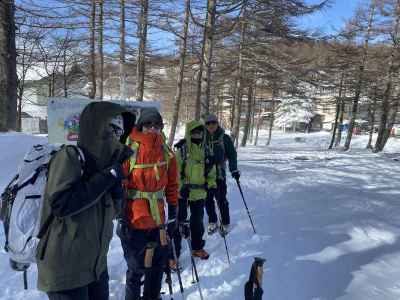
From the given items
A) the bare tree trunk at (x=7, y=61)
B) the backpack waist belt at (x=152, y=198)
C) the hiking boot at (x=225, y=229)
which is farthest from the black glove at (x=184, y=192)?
the bare tree trunk at (x=7, y=61)

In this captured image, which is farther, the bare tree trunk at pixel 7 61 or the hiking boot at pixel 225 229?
the bare tree trunk at pixel 7 61

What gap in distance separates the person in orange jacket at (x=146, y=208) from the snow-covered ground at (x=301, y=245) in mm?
622

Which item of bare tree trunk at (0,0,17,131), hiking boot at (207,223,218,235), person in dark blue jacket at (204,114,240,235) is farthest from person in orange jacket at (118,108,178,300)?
bare tree trunk at (0,0,17,131)

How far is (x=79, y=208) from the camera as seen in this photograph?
199 centimetres

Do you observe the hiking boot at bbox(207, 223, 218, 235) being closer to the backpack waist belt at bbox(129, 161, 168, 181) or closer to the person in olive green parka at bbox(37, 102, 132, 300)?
the backpack waist belt at bbox(129, 161, 168, 181)

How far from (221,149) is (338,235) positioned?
2.64 meters

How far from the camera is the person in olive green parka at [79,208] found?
1.97 m

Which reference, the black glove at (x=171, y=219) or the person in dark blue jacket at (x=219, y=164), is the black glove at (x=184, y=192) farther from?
the black glove at (x=171, y=219)

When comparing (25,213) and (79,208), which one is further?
(25,213)

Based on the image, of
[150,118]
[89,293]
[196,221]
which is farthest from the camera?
[196,221]

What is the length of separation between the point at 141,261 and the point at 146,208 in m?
0.52

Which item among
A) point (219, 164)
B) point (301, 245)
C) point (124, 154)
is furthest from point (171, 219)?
point (301, 245)

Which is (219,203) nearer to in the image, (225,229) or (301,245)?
(225,229)

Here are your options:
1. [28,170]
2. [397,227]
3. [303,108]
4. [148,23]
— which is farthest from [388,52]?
[303,108]
